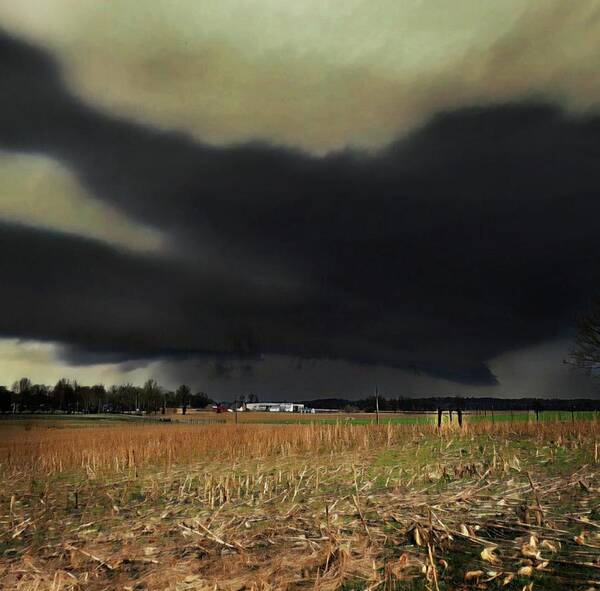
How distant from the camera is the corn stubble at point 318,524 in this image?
1030cm

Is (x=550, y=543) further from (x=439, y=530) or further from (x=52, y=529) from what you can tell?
(x=52, y=529)

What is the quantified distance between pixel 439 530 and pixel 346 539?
194 cm

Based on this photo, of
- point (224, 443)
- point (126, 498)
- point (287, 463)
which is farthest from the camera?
point (224, 443)

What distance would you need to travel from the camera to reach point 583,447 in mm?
26578

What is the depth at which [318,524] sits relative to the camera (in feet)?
44.6

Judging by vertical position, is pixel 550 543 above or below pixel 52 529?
above

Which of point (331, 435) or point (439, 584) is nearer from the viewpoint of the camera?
point (439, 584)

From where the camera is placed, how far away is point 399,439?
3722 cm

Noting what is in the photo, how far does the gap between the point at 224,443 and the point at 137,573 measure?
25539 mm

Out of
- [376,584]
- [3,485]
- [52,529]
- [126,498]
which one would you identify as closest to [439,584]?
[376,584]

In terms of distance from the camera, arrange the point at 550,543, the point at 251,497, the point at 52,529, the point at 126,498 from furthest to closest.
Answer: the point at 126,498 → the point at 251,497 → the point at 52,529 → the point at 550,543

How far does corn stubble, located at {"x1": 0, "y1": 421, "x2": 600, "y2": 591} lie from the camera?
33.8 feet

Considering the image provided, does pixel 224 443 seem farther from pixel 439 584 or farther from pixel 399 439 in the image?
pixel 439 584

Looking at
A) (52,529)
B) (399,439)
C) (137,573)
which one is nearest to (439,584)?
(137,573)
